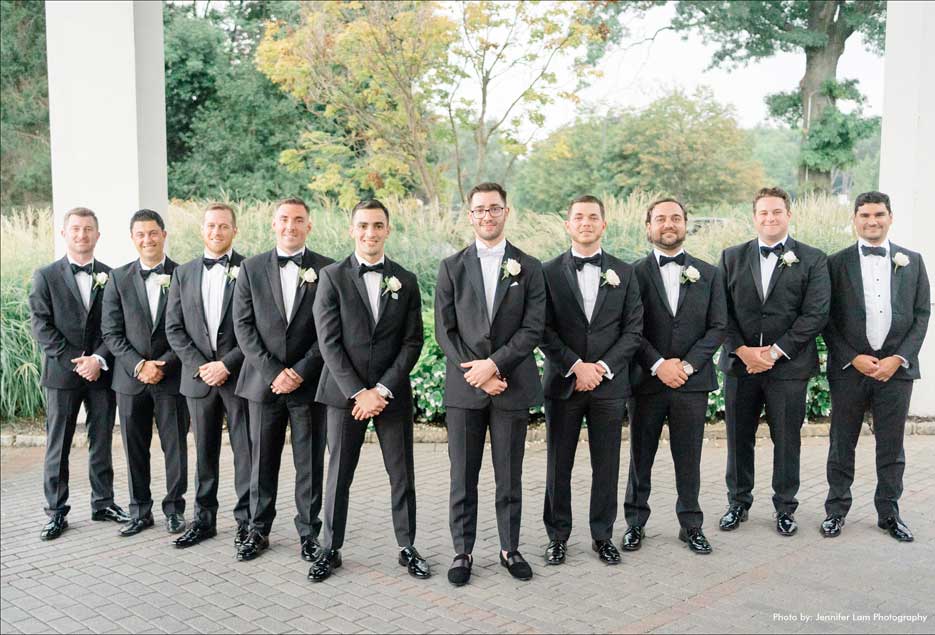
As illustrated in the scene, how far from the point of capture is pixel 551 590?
5.04 m

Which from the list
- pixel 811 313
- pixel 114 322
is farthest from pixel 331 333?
pixel 811 313

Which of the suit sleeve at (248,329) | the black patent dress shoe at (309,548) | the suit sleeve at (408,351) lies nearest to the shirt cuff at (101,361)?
the suit sleeve at (248,329)

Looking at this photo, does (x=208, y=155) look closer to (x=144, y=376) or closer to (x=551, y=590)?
(x=144, y=376)

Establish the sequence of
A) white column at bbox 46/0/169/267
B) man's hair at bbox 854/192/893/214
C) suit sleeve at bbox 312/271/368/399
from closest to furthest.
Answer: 1. suit sleeve at bbox 312/271/368/399
2. man's hair at bbox 854/192/893/214
3. white column at bbox 46/0/169/267

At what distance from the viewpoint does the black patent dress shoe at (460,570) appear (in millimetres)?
5121

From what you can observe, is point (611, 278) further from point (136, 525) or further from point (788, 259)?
point (136, 525)

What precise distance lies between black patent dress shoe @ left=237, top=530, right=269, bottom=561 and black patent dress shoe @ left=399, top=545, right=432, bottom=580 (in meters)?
0.91

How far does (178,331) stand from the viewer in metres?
5.92

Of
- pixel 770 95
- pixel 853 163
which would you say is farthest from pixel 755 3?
pixel 853 163

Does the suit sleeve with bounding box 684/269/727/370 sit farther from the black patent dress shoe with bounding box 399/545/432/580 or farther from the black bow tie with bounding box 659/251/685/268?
the black patent dress shoe with bounding box 399/545/432/580

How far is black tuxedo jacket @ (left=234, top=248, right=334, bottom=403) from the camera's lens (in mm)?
5586

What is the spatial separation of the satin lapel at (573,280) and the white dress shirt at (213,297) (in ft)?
7.29

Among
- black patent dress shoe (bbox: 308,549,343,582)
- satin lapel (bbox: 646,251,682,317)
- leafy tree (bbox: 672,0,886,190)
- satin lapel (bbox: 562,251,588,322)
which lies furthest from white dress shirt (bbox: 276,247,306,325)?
leafy tree (bbox: 672,0,886,190)

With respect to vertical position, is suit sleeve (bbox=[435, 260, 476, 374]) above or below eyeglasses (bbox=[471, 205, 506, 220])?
below
